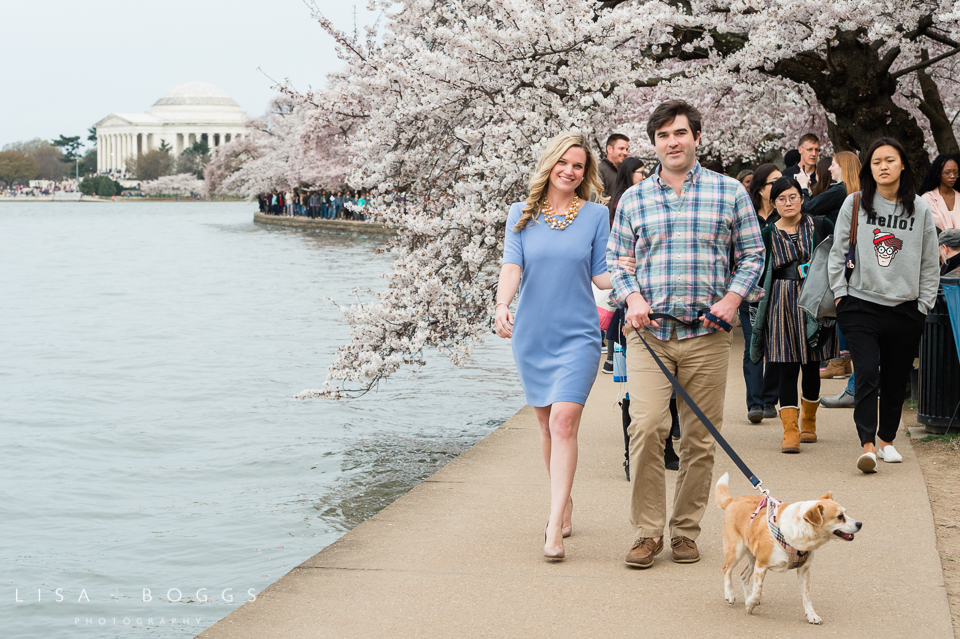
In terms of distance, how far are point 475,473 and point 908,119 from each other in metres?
8.05

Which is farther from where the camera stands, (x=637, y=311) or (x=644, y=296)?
(x=644, y=296)

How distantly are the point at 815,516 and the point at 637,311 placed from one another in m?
1.16

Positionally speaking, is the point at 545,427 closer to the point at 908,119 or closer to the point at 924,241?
the point at 924,241

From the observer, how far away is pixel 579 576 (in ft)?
15.0

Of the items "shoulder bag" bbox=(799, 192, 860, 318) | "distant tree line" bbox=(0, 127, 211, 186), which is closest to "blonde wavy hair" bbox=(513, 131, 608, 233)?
"shoulder bag" bbox=(799, 192, 860, 318)

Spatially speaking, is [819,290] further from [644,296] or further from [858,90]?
[858,90]

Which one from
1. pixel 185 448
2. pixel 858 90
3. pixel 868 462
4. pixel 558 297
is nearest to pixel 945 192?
pixel 868 462

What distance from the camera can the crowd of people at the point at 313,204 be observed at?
64.0m

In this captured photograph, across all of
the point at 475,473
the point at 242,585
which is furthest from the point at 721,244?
the point at 242,585

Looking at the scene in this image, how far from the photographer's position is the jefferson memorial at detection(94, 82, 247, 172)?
18000 cm

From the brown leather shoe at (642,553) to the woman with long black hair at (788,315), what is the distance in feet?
8.61

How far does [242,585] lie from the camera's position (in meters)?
6.39

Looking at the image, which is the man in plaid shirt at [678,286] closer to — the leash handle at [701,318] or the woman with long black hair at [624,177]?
the leash handle at [701,318]

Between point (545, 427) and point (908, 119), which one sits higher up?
point (908, 119)
